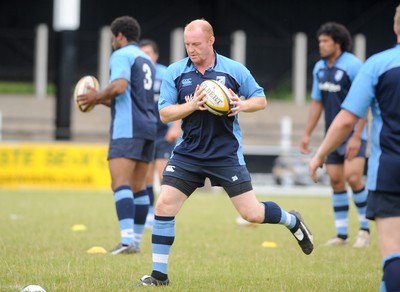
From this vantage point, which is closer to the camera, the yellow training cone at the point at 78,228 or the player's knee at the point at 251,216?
the player's knee at the point at 251,216

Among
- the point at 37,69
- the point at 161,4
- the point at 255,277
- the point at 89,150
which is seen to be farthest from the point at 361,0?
the point at 255,277

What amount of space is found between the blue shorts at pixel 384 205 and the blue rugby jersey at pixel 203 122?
1.67 metres

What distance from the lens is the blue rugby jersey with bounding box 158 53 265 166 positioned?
6.14 metres

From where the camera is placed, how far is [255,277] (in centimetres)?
657

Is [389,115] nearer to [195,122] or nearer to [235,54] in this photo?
[195,122]

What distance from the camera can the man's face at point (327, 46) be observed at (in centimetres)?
907

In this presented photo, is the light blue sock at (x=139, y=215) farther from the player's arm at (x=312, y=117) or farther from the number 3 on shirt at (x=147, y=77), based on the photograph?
the player's arm at (x=312, y=117)

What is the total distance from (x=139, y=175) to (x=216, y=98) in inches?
111

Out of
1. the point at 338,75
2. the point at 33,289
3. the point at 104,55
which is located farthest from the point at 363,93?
the point at 104,55

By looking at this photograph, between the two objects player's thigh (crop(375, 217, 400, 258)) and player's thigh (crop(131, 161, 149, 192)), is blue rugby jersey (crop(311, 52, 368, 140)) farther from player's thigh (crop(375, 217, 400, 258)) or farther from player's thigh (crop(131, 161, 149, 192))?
player's thigh (crop(375, 217, 400, 258))

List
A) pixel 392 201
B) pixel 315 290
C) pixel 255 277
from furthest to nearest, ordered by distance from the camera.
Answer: pixel 255 277, pixel 315 290, pixel 392 201

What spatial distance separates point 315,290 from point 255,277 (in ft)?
2.35

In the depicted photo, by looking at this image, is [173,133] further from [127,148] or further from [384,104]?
[384,104]

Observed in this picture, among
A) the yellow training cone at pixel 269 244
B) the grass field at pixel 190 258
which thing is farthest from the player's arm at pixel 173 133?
the yellow training cone at pixel 269 244
